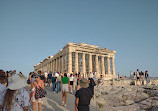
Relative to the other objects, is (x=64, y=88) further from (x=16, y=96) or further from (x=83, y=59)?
(x=83, y=59)

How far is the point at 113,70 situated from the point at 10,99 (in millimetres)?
38527

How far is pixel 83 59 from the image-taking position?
110 feet

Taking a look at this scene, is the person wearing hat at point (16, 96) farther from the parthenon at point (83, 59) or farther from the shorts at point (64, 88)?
the parthenon at point (83, 59)

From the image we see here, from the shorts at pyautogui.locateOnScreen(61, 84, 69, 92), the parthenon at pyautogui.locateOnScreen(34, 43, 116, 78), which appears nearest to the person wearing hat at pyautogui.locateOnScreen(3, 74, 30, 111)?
the shorts at pyautogui.locateOnScreen(61, 84, 69, 92)

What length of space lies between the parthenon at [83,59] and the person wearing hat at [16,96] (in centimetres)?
2626

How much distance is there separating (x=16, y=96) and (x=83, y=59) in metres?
31.2

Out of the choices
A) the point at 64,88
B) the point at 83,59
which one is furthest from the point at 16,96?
the point at 83,59

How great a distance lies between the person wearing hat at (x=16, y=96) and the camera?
8.03ft

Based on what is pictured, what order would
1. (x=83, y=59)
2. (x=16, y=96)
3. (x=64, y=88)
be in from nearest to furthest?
(x=16, y=96) < (x=64, y=88) < (x=83, y=59)

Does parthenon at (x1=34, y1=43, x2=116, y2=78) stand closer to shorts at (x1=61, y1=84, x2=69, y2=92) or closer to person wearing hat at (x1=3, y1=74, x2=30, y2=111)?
shorts at (x1=61, y1=84, x2=69, y2=92)

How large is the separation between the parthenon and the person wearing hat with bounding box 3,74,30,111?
86.2ft

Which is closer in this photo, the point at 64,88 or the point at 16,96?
the point at 16,96

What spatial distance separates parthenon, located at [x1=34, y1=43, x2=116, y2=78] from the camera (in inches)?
1229

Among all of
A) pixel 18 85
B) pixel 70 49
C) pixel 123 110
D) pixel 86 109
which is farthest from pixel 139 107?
pixel 70 49
